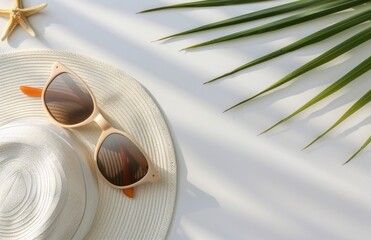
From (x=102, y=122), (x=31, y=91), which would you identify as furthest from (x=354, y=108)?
(x=31, y=91)

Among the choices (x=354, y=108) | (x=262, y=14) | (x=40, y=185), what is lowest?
(x=40, y=185)

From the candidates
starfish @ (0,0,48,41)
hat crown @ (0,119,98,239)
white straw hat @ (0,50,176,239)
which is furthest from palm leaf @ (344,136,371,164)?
starfish @ (0,0,48,41)

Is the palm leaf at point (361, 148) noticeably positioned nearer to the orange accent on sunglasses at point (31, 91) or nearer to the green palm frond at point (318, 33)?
the green palm frond at point (318, 33)

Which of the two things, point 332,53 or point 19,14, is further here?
point 19,14

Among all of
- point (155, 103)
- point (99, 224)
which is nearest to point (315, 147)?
point (155, 103)

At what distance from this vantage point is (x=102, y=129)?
3.44 ft

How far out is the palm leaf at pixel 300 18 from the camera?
0.99 metres

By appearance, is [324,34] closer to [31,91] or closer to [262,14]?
[262,14]

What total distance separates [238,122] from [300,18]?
0.19m

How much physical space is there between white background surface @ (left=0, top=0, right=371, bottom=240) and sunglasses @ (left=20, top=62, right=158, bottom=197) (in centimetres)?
7

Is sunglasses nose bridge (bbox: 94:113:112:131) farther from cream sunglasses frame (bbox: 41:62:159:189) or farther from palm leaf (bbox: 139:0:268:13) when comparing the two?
palm leaf (bbox: 139:0:268:13)

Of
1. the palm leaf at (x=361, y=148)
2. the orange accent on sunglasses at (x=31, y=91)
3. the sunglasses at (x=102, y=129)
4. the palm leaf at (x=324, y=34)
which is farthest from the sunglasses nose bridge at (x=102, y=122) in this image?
the palm leaf at (x=361, y=148)

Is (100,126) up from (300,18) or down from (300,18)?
down

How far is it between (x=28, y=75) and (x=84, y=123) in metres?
0.14
